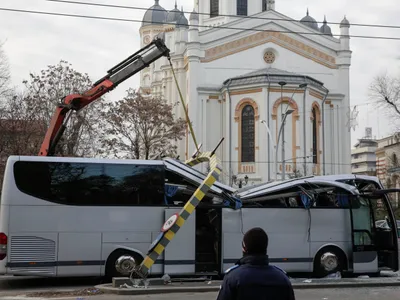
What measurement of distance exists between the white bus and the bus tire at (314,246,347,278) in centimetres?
3

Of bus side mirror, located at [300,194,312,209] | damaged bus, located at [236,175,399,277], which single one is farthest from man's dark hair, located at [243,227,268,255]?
bus side mirror, located at [300,194,312,209]

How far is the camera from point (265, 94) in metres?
46.9

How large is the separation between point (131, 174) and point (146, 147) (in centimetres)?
2606

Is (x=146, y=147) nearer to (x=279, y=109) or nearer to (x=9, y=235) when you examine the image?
(x=279, y=109)

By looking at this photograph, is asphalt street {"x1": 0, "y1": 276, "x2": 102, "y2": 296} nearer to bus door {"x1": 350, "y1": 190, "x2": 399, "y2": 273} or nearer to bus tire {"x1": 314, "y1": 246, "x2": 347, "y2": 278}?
bus tire {"x1": 314, "y1": 246, "x2": 347, "y2": 278}

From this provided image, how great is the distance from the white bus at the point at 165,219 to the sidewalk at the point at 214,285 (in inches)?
37.2

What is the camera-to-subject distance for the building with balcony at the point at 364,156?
395 ft

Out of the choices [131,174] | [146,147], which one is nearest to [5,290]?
[131,174]

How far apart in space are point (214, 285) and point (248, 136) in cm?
3600

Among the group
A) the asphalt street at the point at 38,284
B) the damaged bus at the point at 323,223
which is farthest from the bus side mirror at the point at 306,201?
the asphalt street at the point at 38,284

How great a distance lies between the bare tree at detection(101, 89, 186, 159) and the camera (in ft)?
130

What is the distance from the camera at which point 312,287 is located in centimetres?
1294

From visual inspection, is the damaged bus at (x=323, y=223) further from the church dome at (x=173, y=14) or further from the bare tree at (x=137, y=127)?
the church dome at (x=173, y=14)

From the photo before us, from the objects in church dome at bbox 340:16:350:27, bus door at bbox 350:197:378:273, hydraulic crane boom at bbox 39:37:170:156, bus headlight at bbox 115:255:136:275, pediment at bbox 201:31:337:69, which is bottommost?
bus headlight at bbox 115:255:136:275
